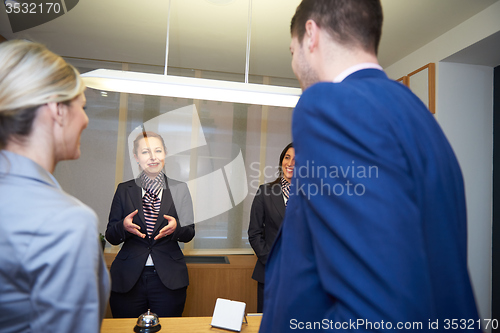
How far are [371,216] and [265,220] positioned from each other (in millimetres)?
2430

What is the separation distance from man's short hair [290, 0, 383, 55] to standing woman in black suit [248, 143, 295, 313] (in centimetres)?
207

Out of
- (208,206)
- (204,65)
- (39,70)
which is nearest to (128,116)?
(204,65)

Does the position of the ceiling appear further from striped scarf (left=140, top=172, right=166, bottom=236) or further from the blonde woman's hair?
the blonde woman's hair

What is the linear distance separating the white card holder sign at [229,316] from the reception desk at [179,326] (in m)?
0.03

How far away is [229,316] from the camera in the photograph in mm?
1686

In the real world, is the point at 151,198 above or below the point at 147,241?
above

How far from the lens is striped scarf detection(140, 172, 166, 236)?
2680 mm

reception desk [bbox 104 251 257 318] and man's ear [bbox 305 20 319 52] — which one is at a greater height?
man's ear [bbox 305 20 319 52]

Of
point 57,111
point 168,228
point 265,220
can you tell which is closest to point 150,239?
point 168,228

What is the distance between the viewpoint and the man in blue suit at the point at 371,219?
0.56m

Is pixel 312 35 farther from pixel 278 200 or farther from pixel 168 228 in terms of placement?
pixel 278 200

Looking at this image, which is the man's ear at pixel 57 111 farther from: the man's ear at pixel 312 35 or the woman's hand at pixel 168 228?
the woman's hand at pixel 168 228

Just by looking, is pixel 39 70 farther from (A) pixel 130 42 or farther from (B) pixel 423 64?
(B) pixel 423 64

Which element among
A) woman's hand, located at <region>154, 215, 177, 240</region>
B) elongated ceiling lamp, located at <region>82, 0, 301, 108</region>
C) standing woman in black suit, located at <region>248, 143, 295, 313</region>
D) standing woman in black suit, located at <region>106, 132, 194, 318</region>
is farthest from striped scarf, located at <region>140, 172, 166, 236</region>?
elongated ceiling lamp, located at <region>82, 0, 301, 108</region>
